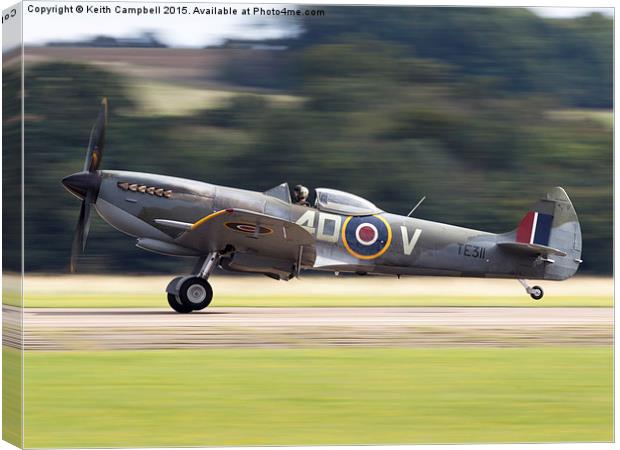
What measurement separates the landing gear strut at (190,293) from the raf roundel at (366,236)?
1761mm

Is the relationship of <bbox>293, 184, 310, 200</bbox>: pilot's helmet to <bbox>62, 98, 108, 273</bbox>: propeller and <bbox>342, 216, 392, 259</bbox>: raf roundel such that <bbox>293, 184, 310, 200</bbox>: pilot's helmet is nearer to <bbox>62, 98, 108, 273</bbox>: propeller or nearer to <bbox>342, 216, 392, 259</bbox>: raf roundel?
<bbox>342, 216, 392, 259</bbox>: raf roundel


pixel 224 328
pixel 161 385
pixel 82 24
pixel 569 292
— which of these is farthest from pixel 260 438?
pixel 569 292

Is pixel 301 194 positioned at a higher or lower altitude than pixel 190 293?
higher

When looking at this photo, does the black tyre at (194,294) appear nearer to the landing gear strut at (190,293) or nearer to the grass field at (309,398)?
the landing gear strut at (190,293)

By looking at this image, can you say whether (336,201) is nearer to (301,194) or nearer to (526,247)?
(301,194)

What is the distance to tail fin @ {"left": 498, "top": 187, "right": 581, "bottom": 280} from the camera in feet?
35.4

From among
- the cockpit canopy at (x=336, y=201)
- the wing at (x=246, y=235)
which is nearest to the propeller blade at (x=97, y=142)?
the wing at (x=246, y=235)

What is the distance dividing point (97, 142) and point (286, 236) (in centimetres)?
249

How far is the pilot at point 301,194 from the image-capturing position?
39.0ft

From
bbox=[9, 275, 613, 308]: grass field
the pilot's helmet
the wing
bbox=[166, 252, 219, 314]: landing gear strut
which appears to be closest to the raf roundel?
bbox=[9, 275, 613, 308]: grass field

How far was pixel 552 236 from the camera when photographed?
11719 millimetres

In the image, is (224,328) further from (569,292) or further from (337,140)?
(569,292)

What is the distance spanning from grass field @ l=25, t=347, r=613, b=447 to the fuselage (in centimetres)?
295

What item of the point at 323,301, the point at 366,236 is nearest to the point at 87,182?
the point at 323,301
